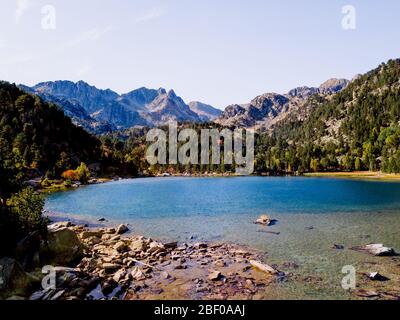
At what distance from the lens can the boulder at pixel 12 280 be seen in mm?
26906

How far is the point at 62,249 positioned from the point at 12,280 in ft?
35.0

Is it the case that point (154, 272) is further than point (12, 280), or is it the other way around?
point (154, 272)

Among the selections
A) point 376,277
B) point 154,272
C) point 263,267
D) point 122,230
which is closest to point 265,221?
point 122,230

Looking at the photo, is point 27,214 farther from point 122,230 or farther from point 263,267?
point 263,267

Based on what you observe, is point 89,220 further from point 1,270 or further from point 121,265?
point 1,270

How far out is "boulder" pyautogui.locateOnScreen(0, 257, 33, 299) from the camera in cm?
2691

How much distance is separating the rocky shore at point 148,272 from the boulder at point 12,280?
15 centimetres

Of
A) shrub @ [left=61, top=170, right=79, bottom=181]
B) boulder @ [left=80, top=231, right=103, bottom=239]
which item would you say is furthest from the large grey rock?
shrub @ [left=61, top=170, right=79, bottom=181]

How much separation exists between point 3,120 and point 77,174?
6229 cm

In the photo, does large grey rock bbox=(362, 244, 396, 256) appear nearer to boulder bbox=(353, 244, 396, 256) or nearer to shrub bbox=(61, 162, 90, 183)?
boulder bbox=(353, 244, 396, 256)

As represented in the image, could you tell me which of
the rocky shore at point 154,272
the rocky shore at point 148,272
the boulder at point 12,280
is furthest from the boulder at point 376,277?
the boulder at point 12,280

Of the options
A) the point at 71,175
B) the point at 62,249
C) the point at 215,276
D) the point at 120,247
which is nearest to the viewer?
the point at 215,276

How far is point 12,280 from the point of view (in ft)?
91.6

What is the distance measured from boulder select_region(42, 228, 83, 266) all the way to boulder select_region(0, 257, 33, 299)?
766 cm
